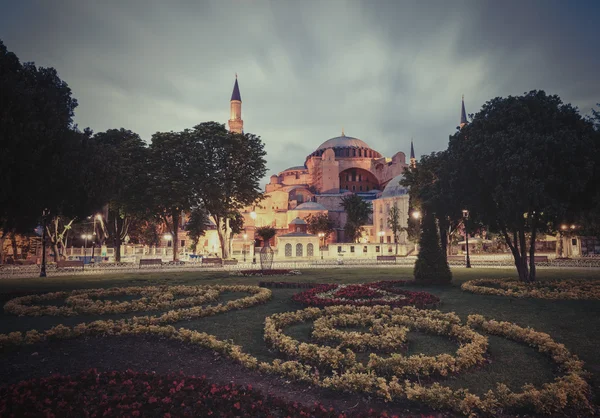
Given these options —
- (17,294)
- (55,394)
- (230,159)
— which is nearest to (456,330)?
(55,394)

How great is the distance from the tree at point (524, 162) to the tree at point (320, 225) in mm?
46306

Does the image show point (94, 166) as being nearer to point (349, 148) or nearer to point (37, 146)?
point (37, 146)

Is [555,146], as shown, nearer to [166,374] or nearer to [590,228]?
[166,374]

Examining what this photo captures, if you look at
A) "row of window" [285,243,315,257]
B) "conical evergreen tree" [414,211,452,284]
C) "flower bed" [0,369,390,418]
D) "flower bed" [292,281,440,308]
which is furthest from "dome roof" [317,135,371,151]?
"flower bed" [0,369,390,418]

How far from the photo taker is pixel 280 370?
5.46 metres

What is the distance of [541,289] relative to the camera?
12.9 metres

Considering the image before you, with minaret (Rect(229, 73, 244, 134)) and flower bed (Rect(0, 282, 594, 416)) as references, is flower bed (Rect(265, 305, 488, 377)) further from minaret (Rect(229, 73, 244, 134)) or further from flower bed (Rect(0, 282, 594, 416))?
minaret (Rect(229, 73, 244, 134))

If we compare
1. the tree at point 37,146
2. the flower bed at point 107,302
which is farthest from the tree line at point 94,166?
the flower bed at point 107,302

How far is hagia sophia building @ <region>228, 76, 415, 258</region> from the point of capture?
59969mm

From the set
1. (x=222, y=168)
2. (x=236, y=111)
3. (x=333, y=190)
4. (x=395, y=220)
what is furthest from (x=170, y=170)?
(x=333, y=190)

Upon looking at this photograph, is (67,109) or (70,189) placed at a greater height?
(67,109)

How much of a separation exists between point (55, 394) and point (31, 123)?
10.6m

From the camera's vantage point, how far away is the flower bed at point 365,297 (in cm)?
1065

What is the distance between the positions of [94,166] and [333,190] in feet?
205
